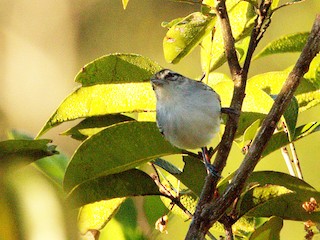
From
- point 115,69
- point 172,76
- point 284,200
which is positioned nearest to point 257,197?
point 284,200

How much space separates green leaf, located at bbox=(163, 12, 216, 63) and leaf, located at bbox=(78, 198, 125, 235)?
0.23 meters

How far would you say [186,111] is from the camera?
3.54ft

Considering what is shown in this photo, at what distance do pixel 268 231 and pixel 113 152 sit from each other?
0.64 ft

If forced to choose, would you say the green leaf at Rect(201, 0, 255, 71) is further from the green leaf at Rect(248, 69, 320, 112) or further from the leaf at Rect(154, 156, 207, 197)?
the leaf at Rect(154, 156, 207, 197)

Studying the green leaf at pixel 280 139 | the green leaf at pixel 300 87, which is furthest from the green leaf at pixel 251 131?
the green leaf at pixel 300 87

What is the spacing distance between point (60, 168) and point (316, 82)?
349 mm

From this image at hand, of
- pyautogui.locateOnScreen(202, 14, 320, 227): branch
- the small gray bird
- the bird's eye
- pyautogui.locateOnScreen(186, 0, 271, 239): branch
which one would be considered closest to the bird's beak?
the small gray bird

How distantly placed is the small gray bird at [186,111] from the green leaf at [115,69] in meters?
0.03

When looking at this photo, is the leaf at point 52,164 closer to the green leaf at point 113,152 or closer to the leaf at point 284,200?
the green leaf at point 113,152

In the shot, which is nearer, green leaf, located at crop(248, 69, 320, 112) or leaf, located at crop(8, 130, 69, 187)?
leaf, located at crop(8, 130, 69, 187)

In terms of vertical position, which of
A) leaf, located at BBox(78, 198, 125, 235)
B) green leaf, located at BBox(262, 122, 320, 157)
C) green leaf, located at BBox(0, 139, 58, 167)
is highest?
green leaf, located at BBox(262, 122, 320, 157)

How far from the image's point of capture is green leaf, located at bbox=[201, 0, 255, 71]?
94 centimetres

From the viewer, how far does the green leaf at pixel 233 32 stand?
94cm

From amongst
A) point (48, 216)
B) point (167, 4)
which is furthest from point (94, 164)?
point (167, 4)
